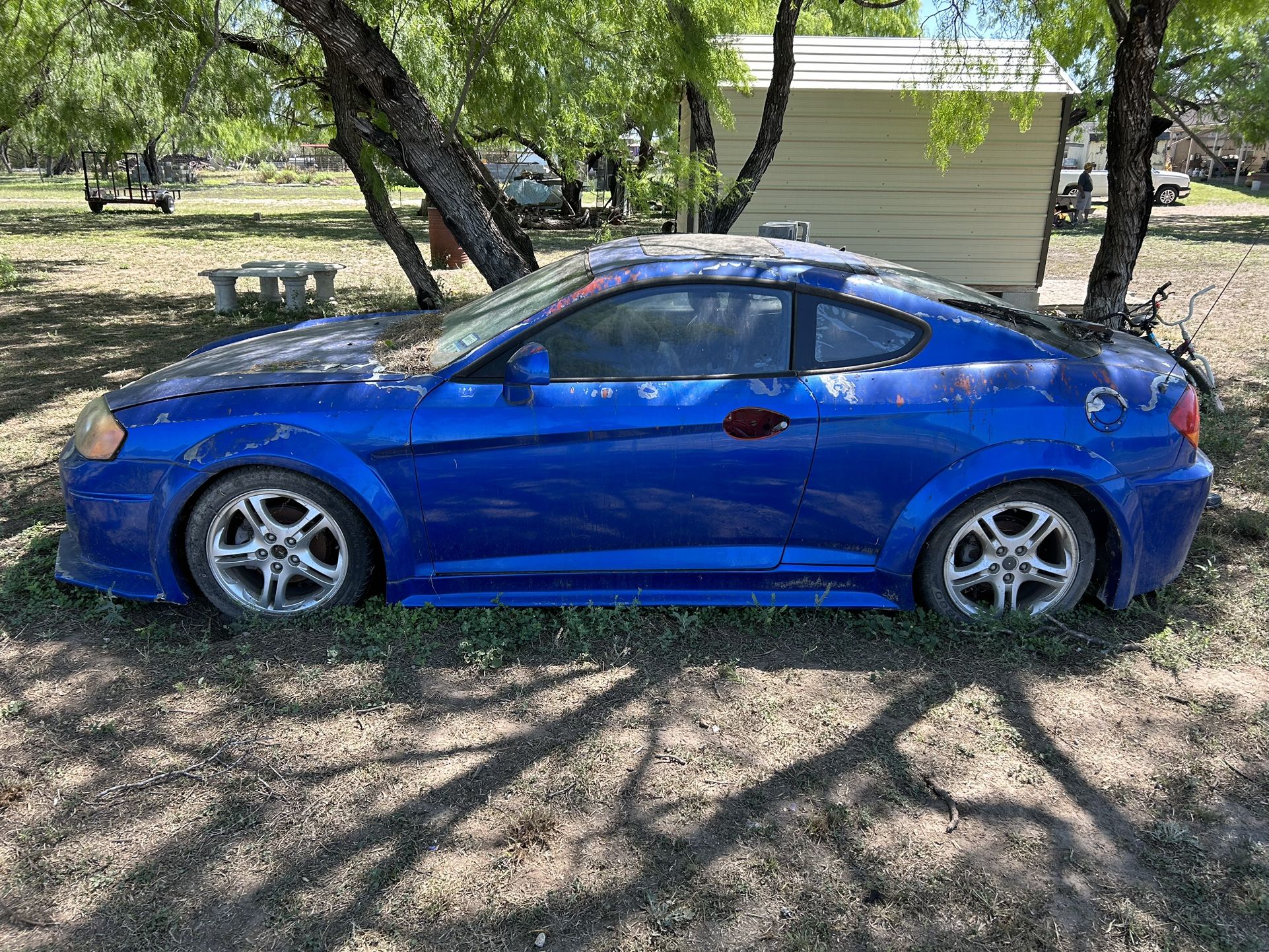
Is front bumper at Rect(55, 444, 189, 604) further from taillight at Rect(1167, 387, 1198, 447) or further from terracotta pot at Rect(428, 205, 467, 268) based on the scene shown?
terracotta pot at Rect(428, 205, 467, 268)

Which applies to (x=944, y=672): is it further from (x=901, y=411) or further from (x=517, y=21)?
(x=517, y=21)

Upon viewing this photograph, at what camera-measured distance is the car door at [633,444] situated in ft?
12.0

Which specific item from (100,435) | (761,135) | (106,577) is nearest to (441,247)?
(761,135)

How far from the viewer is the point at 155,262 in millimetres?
16453

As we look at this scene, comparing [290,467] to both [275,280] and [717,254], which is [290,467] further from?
[275,280]

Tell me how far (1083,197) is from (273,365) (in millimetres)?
27931

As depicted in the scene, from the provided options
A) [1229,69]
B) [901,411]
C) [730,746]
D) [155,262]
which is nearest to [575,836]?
[730,746]

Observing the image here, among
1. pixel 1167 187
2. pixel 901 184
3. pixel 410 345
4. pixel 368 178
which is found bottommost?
pixel 410 345

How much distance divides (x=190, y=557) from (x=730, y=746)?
2.24 meters

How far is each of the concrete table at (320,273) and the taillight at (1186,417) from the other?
31.6ft

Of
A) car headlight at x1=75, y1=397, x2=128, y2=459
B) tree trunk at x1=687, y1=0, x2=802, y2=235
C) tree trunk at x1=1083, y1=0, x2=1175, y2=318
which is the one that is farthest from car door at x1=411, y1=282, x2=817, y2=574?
tree trunk at x1=687, y1=0, x2=802, y2=235

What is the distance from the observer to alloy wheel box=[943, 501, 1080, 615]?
152 inches

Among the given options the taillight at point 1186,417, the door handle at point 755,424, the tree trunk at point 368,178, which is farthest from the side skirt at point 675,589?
the tree trunk at point 368,178

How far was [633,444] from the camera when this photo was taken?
12.1ft
